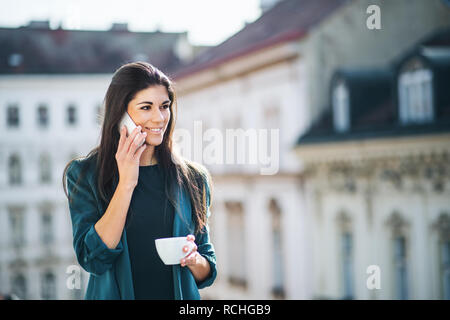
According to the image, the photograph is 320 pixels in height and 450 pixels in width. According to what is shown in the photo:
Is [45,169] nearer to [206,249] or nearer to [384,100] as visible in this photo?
[384,100]

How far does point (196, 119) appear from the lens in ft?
70.9

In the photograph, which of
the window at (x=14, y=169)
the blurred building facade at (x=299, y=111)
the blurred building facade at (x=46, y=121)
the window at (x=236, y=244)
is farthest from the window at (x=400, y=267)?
the window at (x=14, y=169)

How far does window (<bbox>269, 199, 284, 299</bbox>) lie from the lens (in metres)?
17.9

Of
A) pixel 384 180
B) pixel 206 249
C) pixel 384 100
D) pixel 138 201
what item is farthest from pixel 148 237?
pixel 384 100

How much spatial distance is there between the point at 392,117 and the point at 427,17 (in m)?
3.28

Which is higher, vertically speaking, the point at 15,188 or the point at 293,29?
the point at 293,29

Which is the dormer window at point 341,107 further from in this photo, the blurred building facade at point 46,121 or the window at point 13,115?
the window at point 13,115

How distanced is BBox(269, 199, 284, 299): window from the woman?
14980 mm

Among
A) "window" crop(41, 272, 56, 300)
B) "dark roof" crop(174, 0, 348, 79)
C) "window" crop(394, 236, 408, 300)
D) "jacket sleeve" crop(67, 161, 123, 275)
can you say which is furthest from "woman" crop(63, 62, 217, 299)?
"window" crop(41, 272, 56, 300)

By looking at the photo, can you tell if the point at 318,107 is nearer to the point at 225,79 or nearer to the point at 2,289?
the point at 225,79
